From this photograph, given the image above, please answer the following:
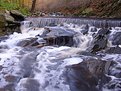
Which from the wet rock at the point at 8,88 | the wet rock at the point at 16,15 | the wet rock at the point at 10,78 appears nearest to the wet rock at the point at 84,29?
the wet rock at the point at 16,15

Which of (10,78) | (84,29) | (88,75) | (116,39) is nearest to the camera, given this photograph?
(88,75)

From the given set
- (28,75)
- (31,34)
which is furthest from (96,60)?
(31,34)

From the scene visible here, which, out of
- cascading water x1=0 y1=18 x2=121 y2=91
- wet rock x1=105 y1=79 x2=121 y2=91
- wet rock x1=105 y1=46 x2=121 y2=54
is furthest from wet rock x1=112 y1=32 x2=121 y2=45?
wet rock x1=105 y1=79 x2=121 y2=91

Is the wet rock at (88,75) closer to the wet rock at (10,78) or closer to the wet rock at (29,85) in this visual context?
the wet rock at (29,85)

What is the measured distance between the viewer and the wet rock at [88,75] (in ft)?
21.2

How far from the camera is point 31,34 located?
41.2 feet

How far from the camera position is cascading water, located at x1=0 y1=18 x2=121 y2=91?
21.9 feet

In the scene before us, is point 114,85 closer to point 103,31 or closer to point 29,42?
point 29,42

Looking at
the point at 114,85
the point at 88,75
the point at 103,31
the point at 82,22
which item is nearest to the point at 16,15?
the point at 82,22

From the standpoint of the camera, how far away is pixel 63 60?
8.31 m

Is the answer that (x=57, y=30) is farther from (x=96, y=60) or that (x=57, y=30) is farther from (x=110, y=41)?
(x=96, y=60)

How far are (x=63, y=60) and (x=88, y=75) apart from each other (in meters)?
1.61

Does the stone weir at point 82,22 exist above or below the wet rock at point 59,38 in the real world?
above

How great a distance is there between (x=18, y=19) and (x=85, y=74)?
8.56m
